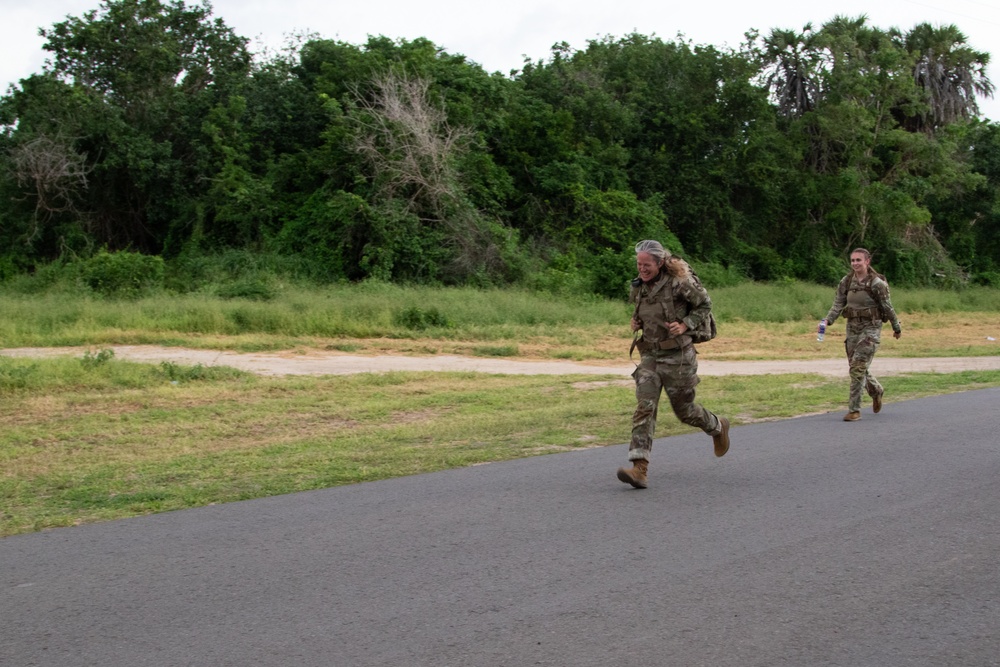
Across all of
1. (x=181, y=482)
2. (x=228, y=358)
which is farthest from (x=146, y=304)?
(x=181, y=482)

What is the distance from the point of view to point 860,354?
38.0 ft

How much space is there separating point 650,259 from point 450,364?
12.0 metres

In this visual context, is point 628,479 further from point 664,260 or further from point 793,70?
point 793,70

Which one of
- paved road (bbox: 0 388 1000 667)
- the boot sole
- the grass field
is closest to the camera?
paved road (bbox: 0 388 1000 667)

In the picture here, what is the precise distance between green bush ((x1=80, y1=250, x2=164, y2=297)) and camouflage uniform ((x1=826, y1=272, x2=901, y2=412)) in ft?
70.6

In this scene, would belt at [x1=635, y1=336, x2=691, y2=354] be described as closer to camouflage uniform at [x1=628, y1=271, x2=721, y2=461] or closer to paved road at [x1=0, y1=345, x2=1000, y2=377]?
camouflage uniform at [x1=628, y1=271, x2=721, y2=461]

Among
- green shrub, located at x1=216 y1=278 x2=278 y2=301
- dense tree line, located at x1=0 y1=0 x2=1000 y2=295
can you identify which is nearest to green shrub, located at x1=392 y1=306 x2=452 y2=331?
green shrub, located at x1=216 y1=278 x2=278 y2=301

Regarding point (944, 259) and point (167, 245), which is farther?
point (944, 259)

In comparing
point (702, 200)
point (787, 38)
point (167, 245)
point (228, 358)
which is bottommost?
point (228, 358)

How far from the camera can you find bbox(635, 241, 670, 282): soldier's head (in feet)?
25.1

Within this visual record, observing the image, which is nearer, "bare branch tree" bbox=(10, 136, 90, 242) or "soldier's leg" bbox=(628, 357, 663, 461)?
"soldier's leg" bbox=(628, 357, 663, 461)

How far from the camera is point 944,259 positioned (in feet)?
143

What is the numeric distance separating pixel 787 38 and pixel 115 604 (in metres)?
41.5

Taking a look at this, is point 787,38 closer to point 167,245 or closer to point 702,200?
point 702,200
